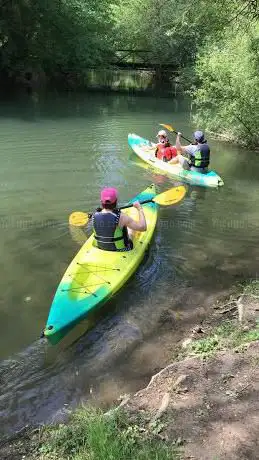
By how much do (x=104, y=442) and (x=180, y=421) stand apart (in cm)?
61

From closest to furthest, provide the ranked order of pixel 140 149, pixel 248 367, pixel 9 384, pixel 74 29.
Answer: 1. pixel 248 367
2. pixel 9 384
3. pixel 140 149
4. pixel 74 29

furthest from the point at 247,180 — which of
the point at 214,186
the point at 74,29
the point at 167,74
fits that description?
the point at 167,74

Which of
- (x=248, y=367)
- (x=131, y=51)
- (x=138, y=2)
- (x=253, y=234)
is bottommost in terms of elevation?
(x=253, y=234)

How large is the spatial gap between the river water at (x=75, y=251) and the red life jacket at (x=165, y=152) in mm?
635

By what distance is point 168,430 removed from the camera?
320cm

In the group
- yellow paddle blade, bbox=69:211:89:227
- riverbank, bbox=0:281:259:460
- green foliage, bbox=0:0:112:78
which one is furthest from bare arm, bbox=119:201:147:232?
green foliage, bbox=0:0:112:78

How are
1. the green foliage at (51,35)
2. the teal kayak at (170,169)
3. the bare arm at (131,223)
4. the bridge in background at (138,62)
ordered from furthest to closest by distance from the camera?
the bridge in background at (138,62)
the green foliage at (51,35)
the teal kayak at (170,169)
the bare arm at (131,223)

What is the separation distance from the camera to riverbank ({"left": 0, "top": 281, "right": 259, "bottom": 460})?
2971 mm

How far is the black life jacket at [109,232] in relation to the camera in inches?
240

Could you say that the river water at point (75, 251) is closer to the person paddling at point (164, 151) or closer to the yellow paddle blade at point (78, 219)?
the yellow paddle blade at point (78, 219)

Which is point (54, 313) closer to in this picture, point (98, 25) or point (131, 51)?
point (98, 25)

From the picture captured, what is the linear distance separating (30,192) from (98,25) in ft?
73.5

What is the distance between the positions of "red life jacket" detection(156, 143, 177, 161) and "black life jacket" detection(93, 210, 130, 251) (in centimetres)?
609

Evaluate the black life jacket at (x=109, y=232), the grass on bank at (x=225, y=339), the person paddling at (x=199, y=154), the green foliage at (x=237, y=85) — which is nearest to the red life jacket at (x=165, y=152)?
the person paddling at (x=199, y=154)
